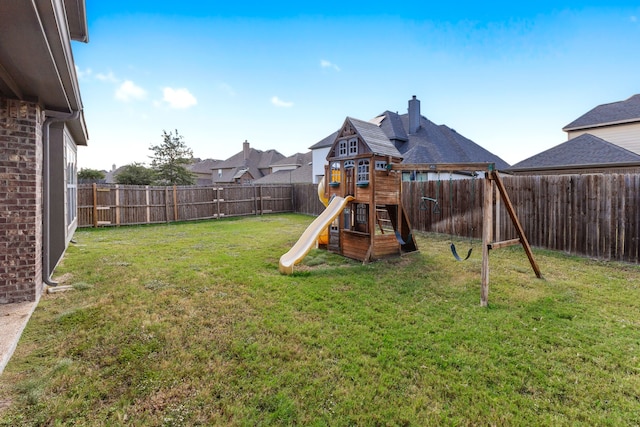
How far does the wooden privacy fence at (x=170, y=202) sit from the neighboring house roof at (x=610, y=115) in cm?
1653

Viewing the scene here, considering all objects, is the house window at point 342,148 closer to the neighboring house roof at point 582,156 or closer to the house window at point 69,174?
the house window at point 69,174

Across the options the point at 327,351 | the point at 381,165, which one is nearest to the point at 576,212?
the point at 381,165

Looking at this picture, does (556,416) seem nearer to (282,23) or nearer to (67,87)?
(67,87)

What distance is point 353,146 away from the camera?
736 cm

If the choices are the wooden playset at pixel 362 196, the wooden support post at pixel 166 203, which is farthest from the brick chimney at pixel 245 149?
the wooden playset at pixel 362 196

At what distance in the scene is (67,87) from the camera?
12.2ft

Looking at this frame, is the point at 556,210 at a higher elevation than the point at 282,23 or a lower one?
lower

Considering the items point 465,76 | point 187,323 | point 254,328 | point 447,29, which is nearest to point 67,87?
point 187,323

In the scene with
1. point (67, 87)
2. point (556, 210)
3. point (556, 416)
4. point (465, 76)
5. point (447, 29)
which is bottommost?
point (556, 416)

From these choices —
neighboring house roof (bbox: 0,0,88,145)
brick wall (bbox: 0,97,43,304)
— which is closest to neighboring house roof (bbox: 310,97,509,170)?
neighboring house roof (bbox: 0,0,88,145)

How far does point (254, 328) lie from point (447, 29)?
44.6 ft

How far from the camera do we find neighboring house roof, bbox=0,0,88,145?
2.13m

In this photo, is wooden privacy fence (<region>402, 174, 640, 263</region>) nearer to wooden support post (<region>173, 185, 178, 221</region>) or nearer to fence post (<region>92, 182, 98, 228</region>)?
wooden support post (<region>173, 185, 178, 221</region>)

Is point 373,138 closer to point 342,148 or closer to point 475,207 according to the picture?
point 342,148
